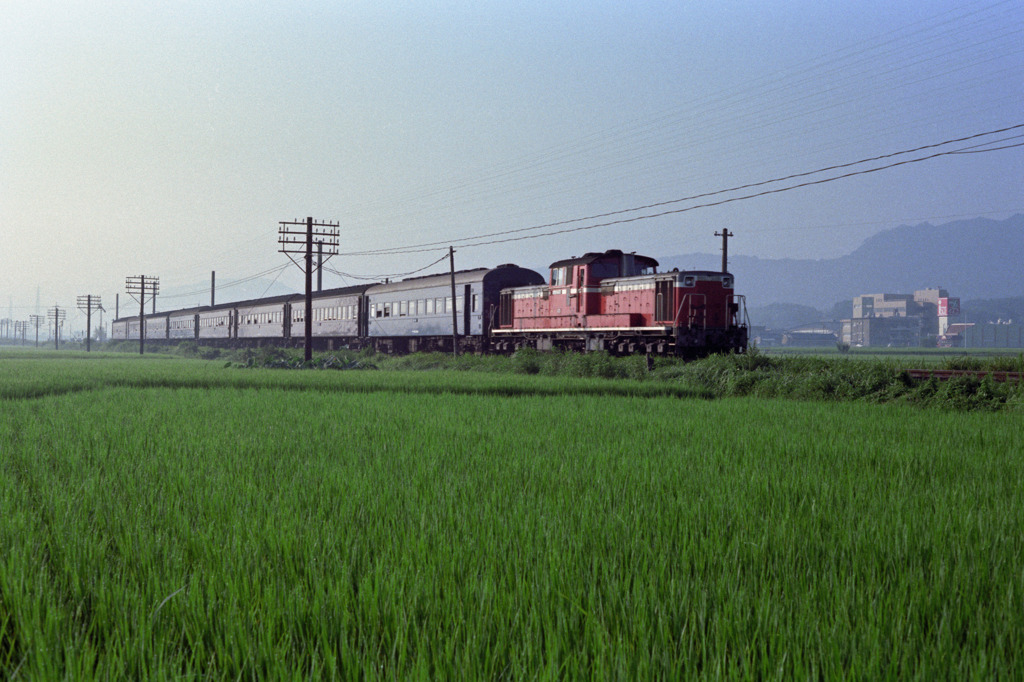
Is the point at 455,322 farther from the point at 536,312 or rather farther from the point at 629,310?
the point at 629,310

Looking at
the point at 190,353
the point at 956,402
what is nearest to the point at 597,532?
the point at 956,402

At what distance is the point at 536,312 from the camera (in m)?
30.9

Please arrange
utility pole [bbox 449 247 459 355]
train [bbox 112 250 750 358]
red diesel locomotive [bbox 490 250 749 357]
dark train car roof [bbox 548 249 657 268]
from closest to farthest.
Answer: red diesel locomotive [bbox 490 250 749 357]
train [bbox 112 250 750 358]
dark train car roof [bbox 548 249 657 268]
utility pole [bbox 449 247 459 355]

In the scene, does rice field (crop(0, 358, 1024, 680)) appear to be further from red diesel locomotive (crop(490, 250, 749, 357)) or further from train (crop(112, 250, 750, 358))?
train (crop(112, 250, 750, 358))

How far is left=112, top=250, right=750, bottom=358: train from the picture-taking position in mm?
24656

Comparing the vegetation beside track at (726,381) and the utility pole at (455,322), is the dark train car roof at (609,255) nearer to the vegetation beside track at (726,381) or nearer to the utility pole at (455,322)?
the vegetation beside track at (726,381)

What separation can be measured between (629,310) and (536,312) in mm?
5588

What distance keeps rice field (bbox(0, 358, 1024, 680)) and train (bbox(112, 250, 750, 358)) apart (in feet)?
55.1

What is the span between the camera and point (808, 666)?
2.32 meters

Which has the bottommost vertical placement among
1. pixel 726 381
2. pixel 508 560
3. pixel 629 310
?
pixel 508 560

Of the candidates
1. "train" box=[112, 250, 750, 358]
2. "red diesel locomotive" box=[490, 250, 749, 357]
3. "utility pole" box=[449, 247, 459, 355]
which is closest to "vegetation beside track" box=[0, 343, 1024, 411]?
"red diesel locomotive" box=[490, 250, 749, 357]

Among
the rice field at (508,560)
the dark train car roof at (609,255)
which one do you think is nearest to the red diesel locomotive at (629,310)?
the dark train car roof at (609,255)

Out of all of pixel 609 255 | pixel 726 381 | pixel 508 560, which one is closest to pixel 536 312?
pixel 609 255

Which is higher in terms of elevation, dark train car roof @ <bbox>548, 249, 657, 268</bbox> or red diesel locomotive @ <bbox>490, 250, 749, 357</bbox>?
dark train car roof @ <bbox>548, 249, 657, 268</bbox>
